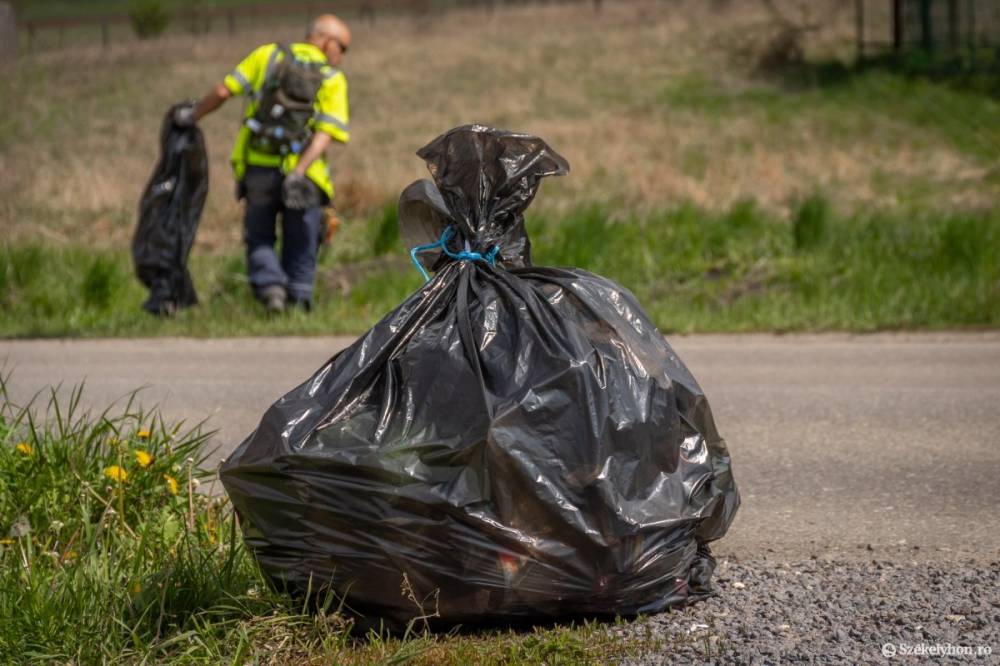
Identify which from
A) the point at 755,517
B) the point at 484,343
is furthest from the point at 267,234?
the point at 484,343

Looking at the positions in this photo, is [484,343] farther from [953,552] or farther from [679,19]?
[679,19]

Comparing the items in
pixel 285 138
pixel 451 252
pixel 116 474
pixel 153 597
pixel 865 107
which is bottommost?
pixel 865 107

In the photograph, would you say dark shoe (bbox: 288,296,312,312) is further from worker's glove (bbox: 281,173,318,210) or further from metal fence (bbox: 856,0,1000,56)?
metal fence (bbox: 856,0,1000,56)

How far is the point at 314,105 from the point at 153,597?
5.17m

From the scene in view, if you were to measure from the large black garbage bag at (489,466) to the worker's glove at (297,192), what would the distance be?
4591 mm

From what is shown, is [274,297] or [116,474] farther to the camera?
[274,297]

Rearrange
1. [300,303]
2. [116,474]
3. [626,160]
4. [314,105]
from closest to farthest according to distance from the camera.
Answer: [116,474]
[314,105]
[300,303]
[626,160]

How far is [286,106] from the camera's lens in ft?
27.3

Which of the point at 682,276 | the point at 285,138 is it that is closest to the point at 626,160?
the point at 682,276

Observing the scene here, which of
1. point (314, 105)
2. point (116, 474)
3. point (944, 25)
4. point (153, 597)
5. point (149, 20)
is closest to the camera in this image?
point (153, 597)

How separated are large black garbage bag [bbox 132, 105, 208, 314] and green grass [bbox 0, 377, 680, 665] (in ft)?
13.0

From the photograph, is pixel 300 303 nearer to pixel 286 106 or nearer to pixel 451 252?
pixel 286 106

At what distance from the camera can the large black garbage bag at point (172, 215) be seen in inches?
330

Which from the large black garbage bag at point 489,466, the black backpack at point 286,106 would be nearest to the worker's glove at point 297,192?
the black backpack at point 286,106
